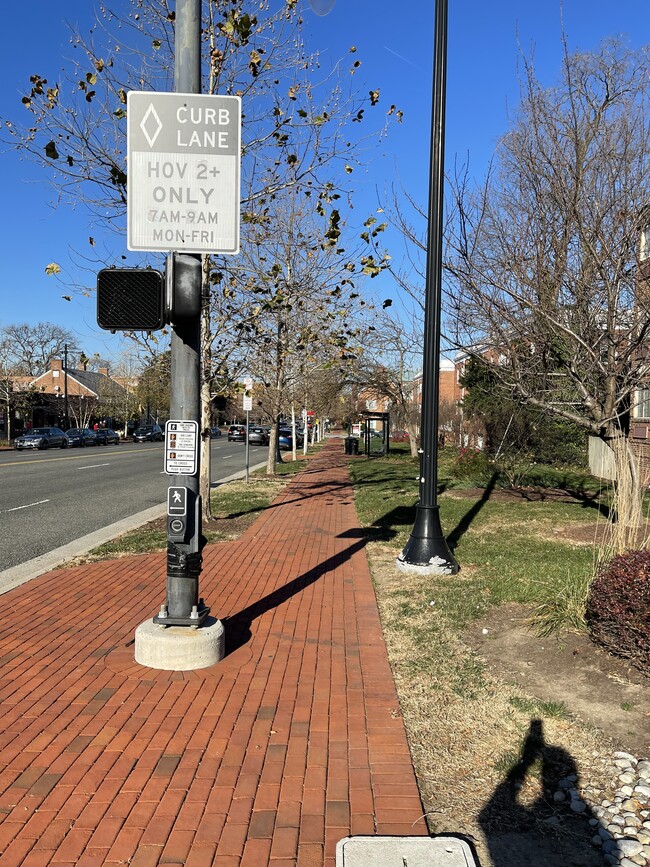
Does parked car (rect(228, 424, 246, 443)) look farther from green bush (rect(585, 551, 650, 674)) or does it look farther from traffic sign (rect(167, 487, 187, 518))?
green bush (rect(585, 551, 650, 674))

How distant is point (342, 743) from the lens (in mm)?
3688

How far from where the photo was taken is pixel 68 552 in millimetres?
8742

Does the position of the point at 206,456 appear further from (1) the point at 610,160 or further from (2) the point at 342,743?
(2) the point at 342,743

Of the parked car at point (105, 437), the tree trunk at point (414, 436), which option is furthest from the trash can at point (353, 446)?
the parked car at point (105, 437)

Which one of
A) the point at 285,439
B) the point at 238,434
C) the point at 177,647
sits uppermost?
the point at 238,434

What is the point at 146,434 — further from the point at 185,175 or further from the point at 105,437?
the point at 185,175

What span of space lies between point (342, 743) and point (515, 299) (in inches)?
236

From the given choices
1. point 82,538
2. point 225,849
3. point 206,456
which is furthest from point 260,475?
point 225,849

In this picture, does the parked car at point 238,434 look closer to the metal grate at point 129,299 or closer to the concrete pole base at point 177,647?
the concrete pole base at point 177,647

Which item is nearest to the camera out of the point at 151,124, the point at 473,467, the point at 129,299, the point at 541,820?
the point at 541,820

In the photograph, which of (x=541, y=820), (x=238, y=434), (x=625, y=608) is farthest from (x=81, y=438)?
(x=541, y=820)

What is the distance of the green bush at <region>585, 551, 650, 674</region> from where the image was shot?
14.7 ft

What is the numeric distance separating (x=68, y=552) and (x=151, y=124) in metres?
5.94

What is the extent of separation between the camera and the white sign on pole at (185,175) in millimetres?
4555
